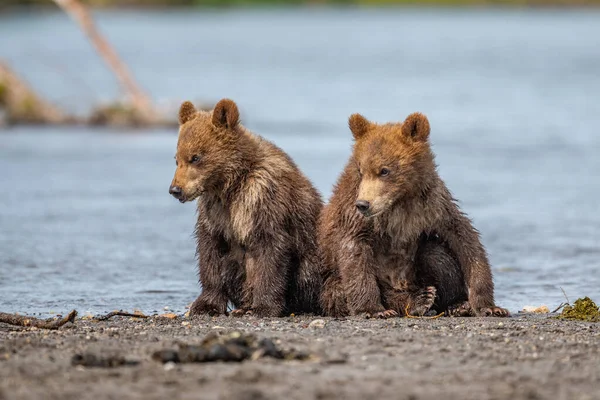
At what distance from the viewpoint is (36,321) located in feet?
26.8

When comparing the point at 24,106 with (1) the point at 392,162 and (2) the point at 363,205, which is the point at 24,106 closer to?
(1) the point at 392,162

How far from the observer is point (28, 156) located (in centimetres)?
2367

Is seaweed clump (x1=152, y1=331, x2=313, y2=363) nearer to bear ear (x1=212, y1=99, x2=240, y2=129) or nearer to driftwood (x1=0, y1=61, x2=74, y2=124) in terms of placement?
bear ear (x1=212, y1=99, x2=240, y2=129)

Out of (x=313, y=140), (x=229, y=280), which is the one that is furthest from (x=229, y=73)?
(x=229, y=280)

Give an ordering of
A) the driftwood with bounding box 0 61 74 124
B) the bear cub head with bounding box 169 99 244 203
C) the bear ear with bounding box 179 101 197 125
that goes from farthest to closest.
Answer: the driftwood with bounding box 0 61 74 124 < the bear ear with bounding box 179 101 197 125 < the bear cub head with bounding box 169 99 244 203

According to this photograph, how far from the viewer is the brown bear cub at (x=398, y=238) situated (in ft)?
28.1

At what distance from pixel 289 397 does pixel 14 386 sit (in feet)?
4.63

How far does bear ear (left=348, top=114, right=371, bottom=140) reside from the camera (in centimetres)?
874

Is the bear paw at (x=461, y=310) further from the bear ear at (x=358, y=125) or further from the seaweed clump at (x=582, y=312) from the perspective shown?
the bear ear at (x=358, y=125)

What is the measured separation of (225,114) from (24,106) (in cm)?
2139

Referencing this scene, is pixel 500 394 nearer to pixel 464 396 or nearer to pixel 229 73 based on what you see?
pixel 464 396

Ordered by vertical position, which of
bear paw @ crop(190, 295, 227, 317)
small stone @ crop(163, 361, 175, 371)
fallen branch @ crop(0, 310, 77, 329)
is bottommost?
small stone @ crop(163, 361, 175, 371)

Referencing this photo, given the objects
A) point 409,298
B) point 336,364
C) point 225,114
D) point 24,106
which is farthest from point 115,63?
point 336,364

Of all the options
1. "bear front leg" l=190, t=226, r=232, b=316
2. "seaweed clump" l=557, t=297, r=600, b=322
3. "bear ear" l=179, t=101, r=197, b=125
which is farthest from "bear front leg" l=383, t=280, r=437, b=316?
"bear ear" l=179, t=101, r=197, b=125
